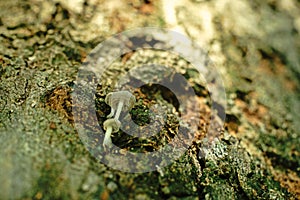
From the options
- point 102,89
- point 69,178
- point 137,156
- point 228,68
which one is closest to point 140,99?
point 102,89

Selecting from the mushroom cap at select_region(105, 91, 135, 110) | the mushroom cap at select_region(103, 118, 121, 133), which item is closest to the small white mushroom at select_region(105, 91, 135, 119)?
the mushroom cap at select_region(105, 91, 135, 110)

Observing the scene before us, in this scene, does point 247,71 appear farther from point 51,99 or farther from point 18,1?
point 18,1

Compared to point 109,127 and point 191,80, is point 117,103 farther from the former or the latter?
point 191,80

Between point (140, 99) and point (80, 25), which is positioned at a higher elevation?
point (80, 25)

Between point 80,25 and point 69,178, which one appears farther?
point 80,25

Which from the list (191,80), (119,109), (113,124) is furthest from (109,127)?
(191,80)

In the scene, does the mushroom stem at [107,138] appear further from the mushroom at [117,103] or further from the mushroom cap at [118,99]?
the mushroom cap at [118,99]

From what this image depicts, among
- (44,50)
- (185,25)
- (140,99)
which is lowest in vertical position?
(140,99)

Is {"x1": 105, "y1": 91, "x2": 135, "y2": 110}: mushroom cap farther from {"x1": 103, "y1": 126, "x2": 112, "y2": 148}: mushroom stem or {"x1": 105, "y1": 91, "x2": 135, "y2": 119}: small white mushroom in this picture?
{"x1": 103, "y1": 126, "x2": 112, "y2": 148}: mushroom stem
